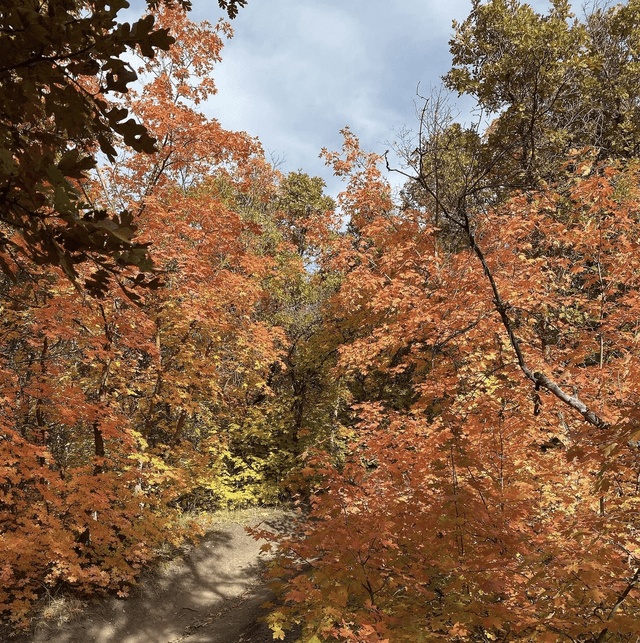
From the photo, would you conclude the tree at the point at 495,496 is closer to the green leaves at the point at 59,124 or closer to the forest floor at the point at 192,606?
the green leaves at the point at 59,124

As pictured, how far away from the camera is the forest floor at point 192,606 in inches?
279

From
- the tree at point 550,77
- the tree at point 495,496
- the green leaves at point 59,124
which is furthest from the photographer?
the tree at point 550,77

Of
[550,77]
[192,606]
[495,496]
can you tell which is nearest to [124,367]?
[192,606]

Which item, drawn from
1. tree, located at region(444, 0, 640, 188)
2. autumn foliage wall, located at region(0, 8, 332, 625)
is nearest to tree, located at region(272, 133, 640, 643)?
tree, located at region(444, 0, 640, 188)

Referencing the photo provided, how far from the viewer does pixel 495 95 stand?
39.2 ft

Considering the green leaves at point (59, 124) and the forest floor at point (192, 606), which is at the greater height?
the green leaves at point (59, 124)

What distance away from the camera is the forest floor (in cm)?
709

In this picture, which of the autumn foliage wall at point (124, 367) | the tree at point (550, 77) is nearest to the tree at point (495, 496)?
the tree at point (550, 77)

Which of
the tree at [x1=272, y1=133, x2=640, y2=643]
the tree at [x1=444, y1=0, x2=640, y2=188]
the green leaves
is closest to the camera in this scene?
the green leaves

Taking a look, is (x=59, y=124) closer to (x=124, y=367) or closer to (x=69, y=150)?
(x=69, y=150)

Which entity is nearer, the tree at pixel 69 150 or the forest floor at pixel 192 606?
the tree at pixel 69 150

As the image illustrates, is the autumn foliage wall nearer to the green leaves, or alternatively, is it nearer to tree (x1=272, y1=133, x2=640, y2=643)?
tree (x1=272, y1=133, x2=640, y2=643)

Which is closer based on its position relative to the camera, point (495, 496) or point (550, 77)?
point (495, 496)

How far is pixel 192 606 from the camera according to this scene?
28.9 feet
